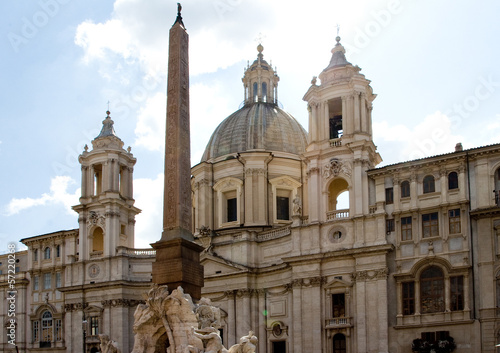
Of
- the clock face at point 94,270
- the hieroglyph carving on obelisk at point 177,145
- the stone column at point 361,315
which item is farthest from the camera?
the clock face at point 94,270

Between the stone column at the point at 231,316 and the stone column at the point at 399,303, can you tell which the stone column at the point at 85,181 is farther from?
the stone column at the point at 399,303

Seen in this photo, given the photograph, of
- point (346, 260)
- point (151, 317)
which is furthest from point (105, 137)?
point (151, 317)

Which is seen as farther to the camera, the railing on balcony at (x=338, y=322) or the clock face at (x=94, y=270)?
the clock face at (x=94, y=270)

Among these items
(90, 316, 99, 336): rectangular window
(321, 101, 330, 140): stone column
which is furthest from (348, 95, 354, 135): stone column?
(90, 316, 99, 336): rectangular window

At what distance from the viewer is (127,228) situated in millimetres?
59750

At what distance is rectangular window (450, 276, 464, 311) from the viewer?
40.2m

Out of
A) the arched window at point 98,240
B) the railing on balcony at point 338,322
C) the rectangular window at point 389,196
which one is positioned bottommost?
the railing on balcony at point 338,322

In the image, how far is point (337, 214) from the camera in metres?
46.3

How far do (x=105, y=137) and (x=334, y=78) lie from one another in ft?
70.9

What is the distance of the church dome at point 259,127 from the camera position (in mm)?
58344

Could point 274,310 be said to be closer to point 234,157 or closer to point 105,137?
point 234,157

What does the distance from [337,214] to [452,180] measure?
7.92 metres

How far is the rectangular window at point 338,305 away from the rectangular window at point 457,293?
7.11 m

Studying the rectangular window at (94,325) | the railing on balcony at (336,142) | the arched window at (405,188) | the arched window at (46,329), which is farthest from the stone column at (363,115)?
the arched window at (46,329)
